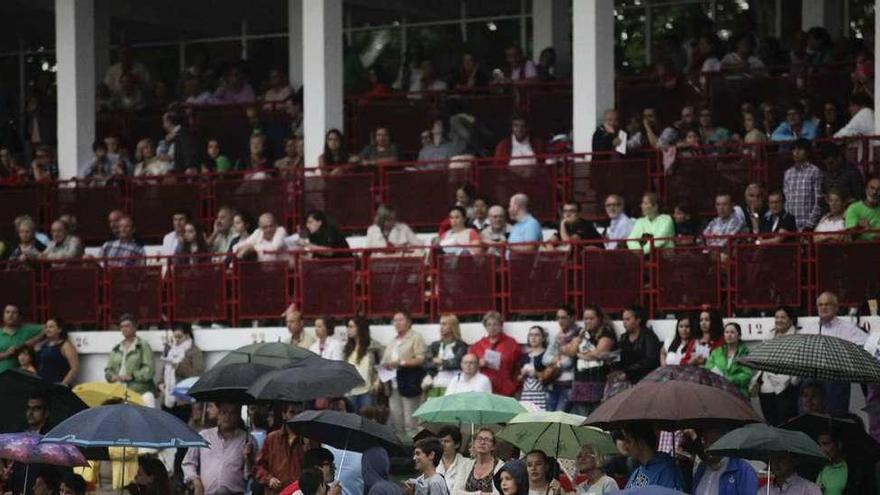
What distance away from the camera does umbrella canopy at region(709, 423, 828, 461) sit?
16.3m

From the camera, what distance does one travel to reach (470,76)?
33406mm

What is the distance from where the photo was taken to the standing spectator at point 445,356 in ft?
81.7

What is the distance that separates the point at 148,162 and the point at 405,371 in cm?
802

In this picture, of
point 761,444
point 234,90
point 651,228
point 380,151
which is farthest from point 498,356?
point 234,90

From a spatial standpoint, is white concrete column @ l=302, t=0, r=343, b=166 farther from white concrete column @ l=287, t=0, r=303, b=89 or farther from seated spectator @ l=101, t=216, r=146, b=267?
white concrete column @ l=287, t=0, r=303, b=89

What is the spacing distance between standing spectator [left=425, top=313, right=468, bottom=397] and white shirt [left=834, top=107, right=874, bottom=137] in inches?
217

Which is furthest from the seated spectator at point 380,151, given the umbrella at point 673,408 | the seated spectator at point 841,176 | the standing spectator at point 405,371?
the umbrella at point 673,408

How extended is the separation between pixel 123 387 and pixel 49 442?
23.8ft

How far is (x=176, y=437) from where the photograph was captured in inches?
717

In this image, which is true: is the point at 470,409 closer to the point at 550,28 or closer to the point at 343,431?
the point at 343,431

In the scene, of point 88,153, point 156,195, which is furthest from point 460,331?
point 88,153

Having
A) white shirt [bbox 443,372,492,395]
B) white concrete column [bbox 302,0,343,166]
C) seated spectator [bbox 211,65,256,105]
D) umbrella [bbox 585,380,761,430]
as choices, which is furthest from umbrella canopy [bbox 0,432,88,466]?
seated spectator [bbox 211,65,256,105]

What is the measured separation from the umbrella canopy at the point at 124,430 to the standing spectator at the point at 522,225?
8.65 m

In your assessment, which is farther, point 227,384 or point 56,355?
point 56,355
